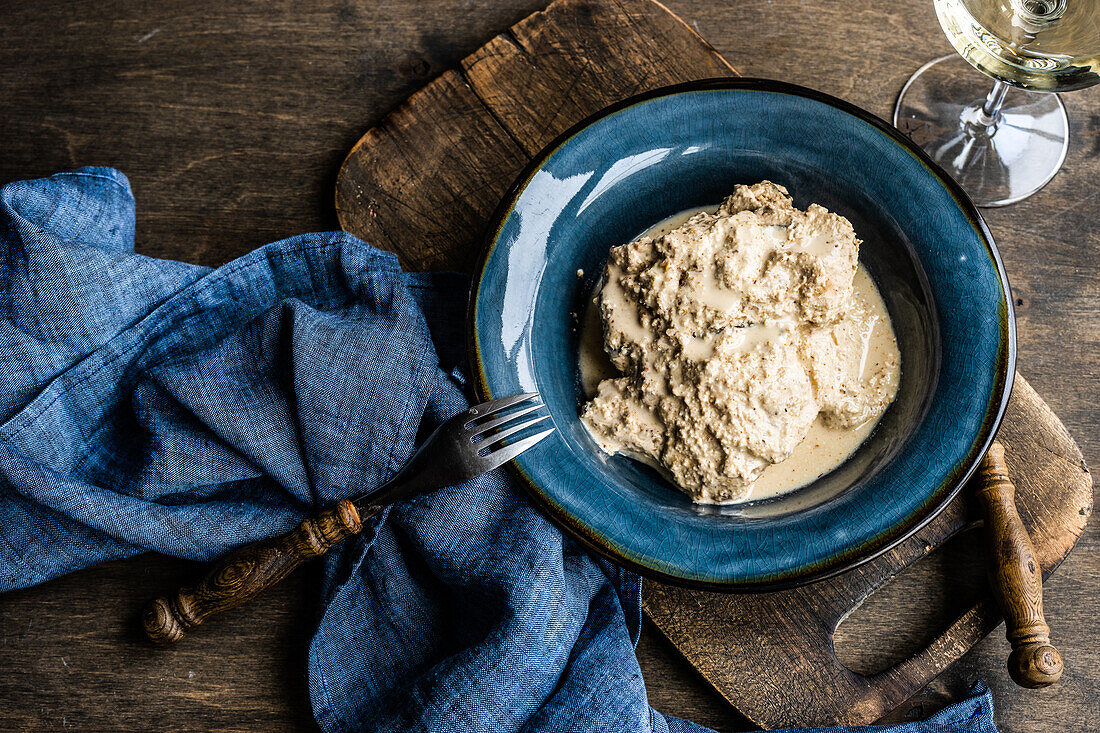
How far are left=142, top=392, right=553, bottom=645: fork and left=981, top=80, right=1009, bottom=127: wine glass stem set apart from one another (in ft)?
3.78

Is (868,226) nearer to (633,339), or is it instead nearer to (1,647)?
(633,339)

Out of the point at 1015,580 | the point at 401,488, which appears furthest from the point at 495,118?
the point at 1015,580

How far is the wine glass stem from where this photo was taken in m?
1.67

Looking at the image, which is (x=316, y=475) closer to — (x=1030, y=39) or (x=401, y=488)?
(x=401, y=488)

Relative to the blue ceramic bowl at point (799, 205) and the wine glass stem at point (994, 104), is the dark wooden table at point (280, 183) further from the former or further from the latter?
the blue ceramic bowl at point (799, 205)

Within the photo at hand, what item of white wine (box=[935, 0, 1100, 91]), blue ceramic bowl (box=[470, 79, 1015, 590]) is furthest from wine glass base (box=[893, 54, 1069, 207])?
blue ceramic bowl (box=[470, 79, 1015, 590])

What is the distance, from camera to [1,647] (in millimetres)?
1681

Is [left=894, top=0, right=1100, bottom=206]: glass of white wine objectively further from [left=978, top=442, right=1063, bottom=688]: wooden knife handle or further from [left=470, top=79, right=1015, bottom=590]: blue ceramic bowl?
[left=978, top=442, right=1063, bottom=688]: wooden knife handle

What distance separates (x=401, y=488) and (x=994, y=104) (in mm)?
1492

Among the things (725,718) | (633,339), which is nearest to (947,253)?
(633,339)

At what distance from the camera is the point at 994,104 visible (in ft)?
5.74

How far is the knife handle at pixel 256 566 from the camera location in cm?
147

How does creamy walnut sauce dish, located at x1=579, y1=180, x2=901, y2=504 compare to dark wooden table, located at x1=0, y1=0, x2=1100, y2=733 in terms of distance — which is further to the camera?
dark wooden table, located at x1=0, y1=0, x2=1100, y2=733

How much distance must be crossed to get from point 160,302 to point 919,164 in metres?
1.49
